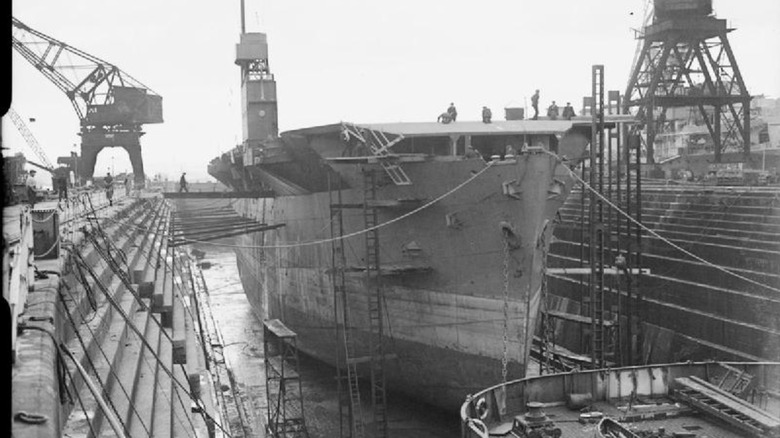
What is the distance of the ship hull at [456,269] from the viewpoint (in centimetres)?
1218

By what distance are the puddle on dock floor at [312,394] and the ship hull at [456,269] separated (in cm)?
36

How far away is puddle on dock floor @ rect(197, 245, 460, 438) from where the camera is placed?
1329cm

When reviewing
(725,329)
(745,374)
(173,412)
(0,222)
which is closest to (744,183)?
(725,329)

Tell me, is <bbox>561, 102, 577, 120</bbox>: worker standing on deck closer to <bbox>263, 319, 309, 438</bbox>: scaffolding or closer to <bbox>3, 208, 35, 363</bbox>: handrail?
<bbox>263, 319, 309, 438</bbox>: scaffolding

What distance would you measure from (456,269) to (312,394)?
484cm

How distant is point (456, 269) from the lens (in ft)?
43.0

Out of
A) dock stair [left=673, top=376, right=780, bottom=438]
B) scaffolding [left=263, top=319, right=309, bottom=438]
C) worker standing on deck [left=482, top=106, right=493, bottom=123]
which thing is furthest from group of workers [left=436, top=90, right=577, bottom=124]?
dock stair [left=673, top=376, right=780, bottom=438]

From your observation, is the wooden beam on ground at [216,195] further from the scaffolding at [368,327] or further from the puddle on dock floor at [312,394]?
the puddle on dock floor at [312,394]

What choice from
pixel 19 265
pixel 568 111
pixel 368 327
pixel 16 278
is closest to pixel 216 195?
pixel 368 327

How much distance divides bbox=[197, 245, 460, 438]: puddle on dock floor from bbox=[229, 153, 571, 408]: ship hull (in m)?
0.36

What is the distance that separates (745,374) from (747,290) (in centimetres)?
691

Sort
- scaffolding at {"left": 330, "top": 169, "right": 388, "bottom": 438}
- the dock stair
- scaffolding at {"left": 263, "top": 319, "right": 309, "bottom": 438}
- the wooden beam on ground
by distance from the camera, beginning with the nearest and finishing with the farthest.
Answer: the dock stair → scaffolding at {"left": 263, "top": 319, "right": 309, "bottom": 438} → scaffolding at {"left": 330, "top": 169, "right": 388, "bottom": 438} → the wooden beam on ground

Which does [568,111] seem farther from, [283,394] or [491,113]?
[283,394]

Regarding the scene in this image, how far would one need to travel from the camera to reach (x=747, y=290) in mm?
15172
